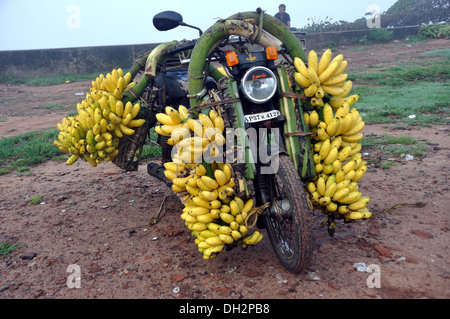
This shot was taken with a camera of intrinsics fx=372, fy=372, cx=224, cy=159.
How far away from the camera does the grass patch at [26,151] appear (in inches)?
218

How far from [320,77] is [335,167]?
2.18 feet

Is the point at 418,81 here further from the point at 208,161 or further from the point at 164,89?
the point at 208,161

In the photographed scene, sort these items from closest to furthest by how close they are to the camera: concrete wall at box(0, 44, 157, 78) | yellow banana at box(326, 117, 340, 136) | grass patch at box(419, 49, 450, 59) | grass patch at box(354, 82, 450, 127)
A: yellow banana at box(326, 117, 340, 136)
grass patch at box(354, 82, 450, 127)
grass patch at box(419, 49, 450, 59)
concrete wall at box(0, 44, 157, 78)

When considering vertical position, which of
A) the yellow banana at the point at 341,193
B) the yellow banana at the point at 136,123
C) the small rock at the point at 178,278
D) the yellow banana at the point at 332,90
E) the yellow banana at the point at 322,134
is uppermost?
the yellow banana at the point at 332,90

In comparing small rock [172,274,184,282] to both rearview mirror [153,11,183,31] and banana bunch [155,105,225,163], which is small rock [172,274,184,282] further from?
rearview mirror [153,11,183,31]

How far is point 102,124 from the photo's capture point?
3.36 meters

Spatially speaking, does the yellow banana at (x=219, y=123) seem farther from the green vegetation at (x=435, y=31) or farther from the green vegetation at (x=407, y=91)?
the green vegetation at (x=435, y=31)

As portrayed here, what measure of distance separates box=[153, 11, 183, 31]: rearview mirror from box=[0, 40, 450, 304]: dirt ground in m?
1.75

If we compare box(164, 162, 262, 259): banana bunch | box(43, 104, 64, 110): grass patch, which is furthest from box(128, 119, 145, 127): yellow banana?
box(43, 104, 64, 110): grass patch

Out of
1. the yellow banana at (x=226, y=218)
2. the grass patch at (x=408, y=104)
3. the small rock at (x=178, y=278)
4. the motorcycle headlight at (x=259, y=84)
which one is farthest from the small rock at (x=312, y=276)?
the grass patch at (x=408, y=104)

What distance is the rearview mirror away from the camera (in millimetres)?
3072

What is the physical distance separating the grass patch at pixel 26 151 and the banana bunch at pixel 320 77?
13.9 ft

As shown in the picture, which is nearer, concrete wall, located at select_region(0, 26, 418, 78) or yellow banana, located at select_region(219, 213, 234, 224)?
yellow banana, located at select_region(219, 213, 234, 224)
